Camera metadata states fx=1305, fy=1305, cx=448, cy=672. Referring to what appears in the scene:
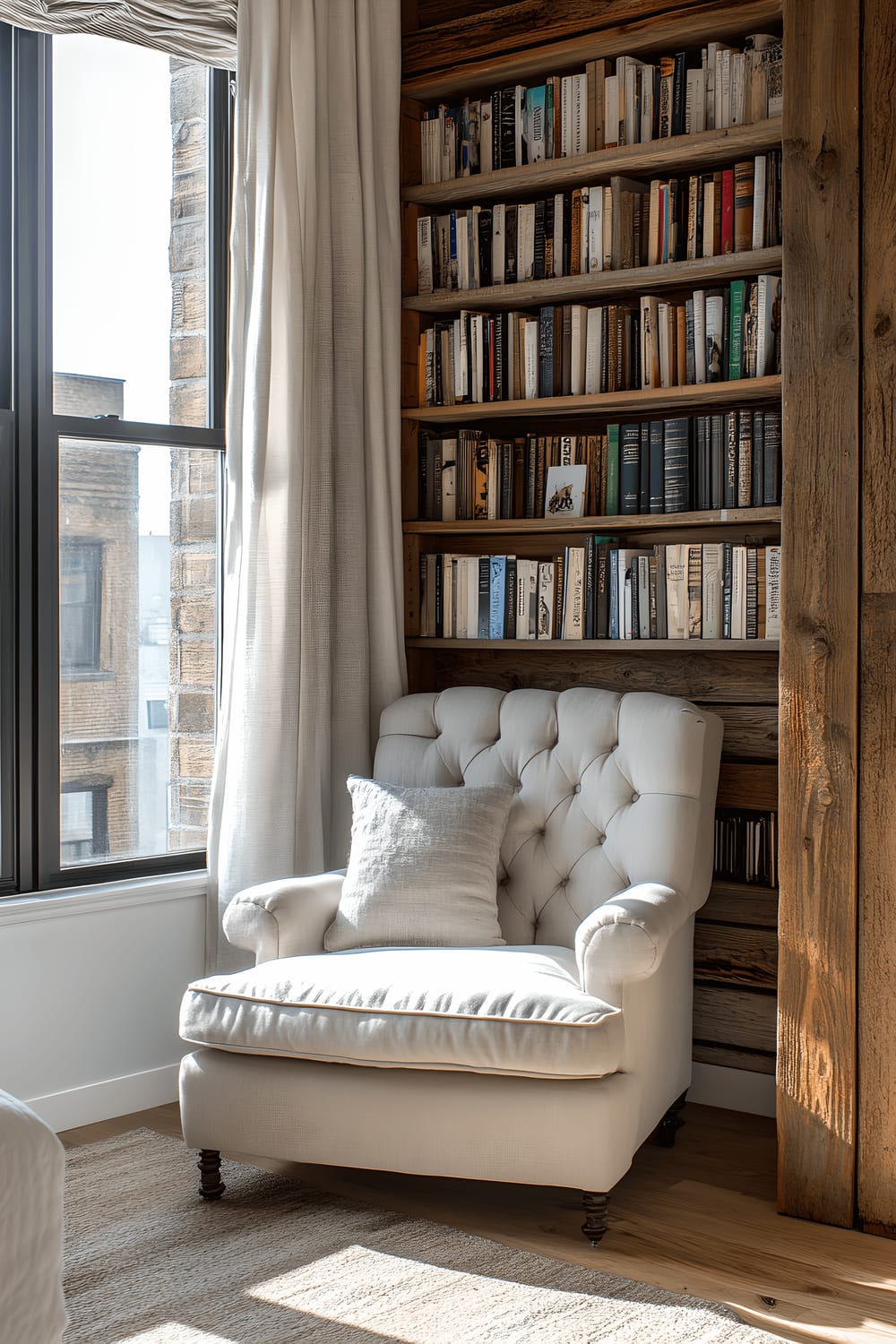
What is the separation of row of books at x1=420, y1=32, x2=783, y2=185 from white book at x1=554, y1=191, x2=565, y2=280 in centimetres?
12

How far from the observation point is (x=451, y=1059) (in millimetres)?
2312

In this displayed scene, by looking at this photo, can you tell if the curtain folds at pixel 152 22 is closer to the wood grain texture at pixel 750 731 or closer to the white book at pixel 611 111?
the white book at pixel 611 111

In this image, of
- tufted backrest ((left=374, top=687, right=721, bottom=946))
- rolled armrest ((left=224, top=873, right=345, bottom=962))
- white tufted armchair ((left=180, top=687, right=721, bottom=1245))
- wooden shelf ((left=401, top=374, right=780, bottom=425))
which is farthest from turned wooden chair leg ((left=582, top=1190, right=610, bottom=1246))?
wooden shelf ((left=401, top=374, right=780, bottom=425))

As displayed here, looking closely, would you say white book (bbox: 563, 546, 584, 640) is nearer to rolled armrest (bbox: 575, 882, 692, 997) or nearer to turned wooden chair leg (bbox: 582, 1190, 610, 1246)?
rolled armrest (bbox: 575, 882, 692, 997)

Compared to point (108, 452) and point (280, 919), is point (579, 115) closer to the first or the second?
point (108, 452)

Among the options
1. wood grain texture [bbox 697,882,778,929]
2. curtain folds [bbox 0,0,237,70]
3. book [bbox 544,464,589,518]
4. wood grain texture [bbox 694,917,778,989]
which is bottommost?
wood grain texture [bbox 694,917,778,989]

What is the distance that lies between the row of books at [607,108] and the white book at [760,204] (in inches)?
4.2

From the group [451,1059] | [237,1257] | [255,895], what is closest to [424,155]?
[255,895]

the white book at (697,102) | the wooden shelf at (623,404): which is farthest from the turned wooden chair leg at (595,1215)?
the white book at (697,102)

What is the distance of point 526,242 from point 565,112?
0.32m

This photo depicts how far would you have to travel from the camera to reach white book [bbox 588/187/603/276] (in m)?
3.19

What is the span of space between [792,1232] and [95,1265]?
126 cm

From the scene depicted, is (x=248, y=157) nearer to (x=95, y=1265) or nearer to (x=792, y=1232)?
(x=95, y=1265)

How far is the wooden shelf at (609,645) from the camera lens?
2992 millimetres
